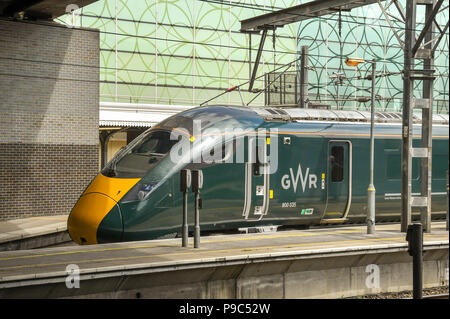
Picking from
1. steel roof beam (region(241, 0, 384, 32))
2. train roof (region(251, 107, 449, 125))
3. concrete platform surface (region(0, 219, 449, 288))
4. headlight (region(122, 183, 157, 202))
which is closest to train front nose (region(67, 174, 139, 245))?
headlight (region(122, 183, 157, 202))

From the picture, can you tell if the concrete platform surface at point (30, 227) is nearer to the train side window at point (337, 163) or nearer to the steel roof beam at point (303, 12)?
the train side window at point (337, 163)

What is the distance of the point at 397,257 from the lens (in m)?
15.1

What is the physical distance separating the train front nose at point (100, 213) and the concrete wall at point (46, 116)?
23.0 feet

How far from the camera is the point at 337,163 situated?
17.3 m

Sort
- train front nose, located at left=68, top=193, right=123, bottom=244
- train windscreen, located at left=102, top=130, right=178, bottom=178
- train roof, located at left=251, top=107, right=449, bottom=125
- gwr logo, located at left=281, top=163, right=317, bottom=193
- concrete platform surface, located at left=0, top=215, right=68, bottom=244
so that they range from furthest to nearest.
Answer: concrete platform surface, located at left=0, top=215, right=68, bottom=244 → train roof, located at left=251, top=107, right=449, bottom=125 → gwr logo, located at left=281, top=163, right=317, bottom=193 → train windscreen, located at left=102, top=130, right=178, bottom=178 → train front nose, located at left=68, top=193, right=123, bottom=244

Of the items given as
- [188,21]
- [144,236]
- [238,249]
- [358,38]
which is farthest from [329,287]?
[358,38]

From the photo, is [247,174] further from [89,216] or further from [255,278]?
[89,216]

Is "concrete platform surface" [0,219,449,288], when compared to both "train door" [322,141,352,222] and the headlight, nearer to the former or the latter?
"train door" [322,141,352,222]

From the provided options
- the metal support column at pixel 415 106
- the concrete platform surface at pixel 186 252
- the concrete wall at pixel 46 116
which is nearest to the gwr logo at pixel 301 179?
the concrete platform surface at pixel 186 252

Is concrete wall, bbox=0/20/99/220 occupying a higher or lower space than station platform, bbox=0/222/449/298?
higher

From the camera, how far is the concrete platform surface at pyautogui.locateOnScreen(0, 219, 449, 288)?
1128cm

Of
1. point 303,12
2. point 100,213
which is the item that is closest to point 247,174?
point 100,213

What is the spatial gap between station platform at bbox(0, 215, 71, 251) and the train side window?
303 inches

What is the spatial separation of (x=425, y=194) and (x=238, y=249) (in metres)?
5.78
